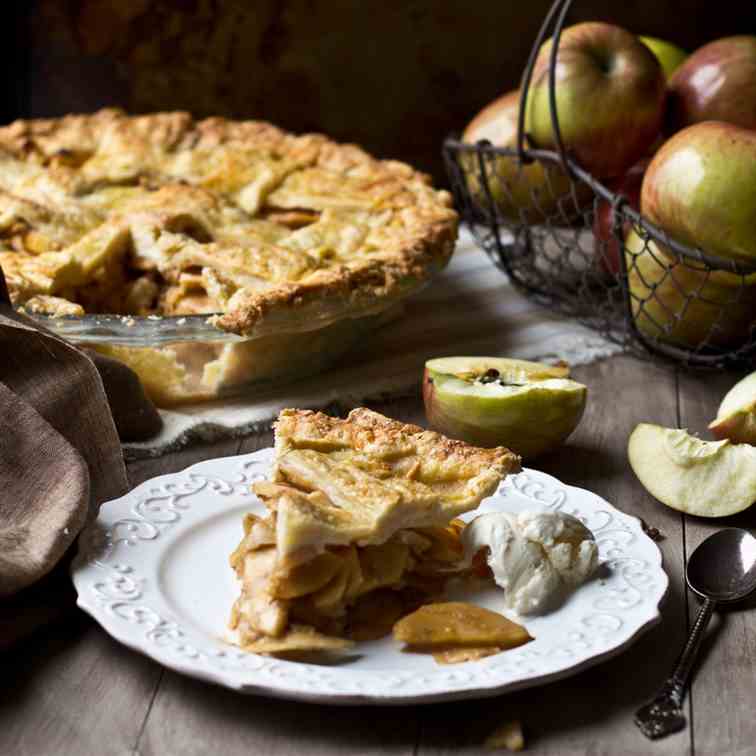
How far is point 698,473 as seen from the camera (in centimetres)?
153

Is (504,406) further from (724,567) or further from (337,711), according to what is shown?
(337,711)

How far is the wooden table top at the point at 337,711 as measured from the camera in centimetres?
108

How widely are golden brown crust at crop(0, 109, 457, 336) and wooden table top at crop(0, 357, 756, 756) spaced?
0.64m

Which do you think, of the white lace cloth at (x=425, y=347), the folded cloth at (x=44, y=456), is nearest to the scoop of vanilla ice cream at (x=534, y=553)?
the folded cloth at (x=44, y=456)

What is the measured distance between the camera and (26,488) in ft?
4.48

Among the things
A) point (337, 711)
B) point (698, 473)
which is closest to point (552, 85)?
point (698, 473)

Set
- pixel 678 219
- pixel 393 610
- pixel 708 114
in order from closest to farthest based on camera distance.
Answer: pixel 393 610, pixel 678 219, pixel 708 114

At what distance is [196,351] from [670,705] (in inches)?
37.0

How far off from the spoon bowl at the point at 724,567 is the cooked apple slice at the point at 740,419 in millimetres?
262

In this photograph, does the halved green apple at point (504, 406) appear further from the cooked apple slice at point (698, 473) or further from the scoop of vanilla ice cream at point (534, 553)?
the scoop of vanilla ice cream at point (534, 553)

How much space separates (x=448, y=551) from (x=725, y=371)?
0.89 m

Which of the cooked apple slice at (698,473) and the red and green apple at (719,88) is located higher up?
the red and green apple at (719,88)

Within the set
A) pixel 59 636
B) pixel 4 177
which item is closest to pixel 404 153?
pixel 4 177

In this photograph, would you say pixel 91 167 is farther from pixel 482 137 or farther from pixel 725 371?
pixel 725 371
